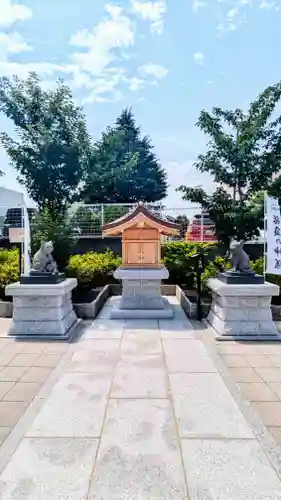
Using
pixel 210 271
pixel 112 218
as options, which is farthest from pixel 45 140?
pixel 210 271

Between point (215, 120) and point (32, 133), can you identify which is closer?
point (215, 120)

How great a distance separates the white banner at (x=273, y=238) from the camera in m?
6.04

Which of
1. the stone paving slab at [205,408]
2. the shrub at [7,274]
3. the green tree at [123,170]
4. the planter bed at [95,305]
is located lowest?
the stone paving slab at [205,408]

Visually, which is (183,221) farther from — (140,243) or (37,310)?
(37,310)

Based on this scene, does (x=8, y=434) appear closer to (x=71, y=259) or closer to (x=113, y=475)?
(x=113, y=475)

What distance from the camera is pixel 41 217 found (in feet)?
31.5

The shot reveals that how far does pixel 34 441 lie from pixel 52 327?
307cm

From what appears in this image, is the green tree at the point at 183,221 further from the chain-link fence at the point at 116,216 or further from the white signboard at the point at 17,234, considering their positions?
the white signboard at the point at 17,234

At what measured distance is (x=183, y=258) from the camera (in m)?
9.63

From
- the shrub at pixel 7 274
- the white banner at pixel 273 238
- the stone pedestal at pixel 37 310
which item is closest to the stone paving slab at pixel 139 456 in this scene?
the stone pedestal at pixel 37 310

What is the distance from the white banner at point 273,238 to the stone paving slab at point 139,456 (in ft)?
11.6

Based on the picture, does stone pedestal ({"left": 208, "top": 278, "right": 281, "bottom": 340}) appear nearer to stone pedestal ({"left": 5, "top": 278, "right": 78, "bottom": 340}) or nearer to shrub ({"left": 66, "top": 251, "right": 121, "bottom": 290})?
stone pedestal ({"left": 5, "top": 278, "right": 78, "bottom": 340})

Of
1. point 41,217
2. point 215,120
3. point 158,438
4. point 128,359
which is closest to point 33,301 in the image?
point 128,359

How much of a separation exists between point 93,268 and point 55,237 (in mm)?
1276
